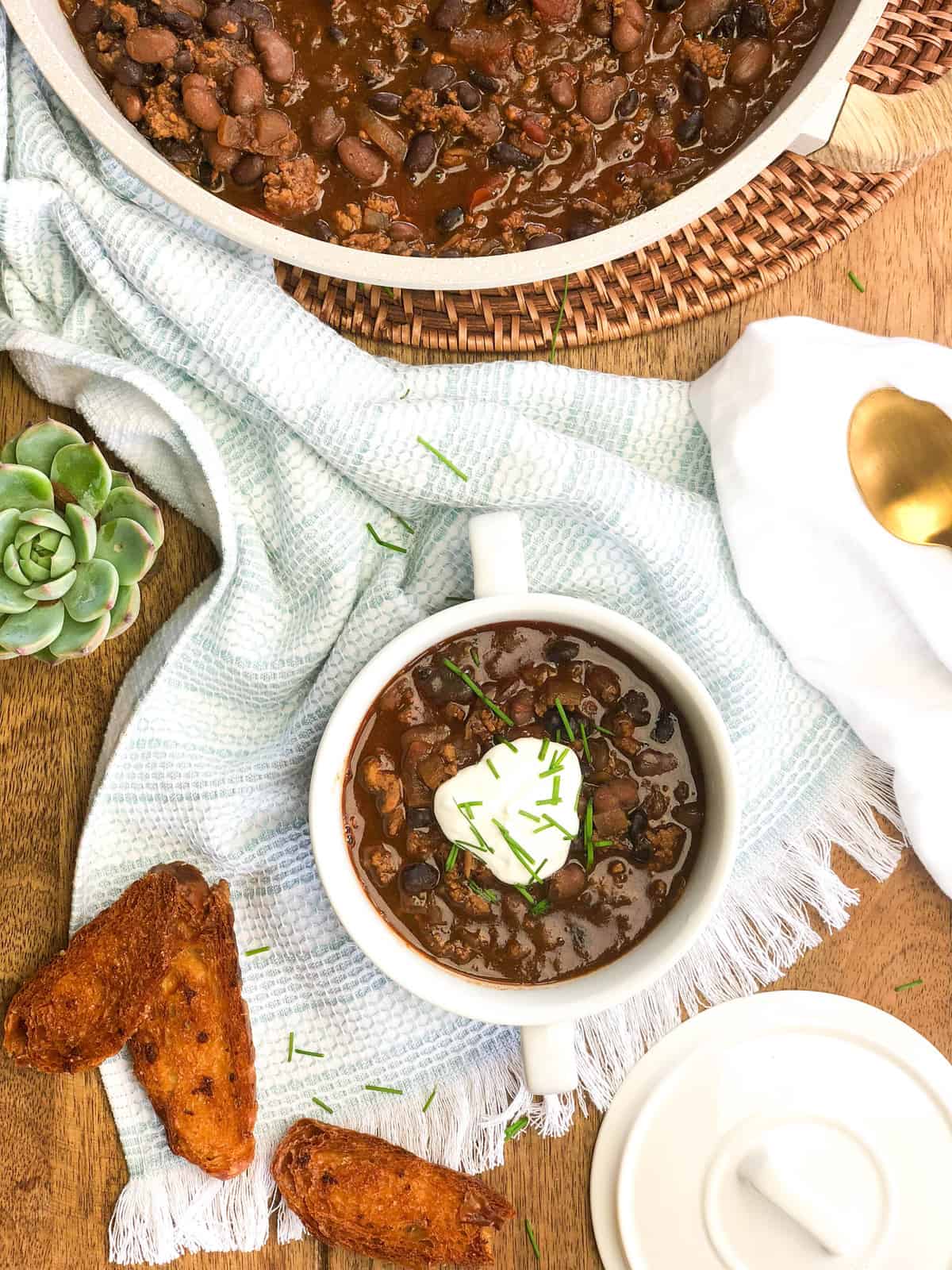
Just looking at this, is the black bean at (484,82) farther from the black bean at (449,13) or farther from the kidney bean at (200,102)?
the kidney bean at (200,102)

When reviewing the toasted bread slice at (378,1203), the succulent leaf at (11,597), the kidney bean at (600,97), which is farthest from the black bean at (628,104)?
the toasted bread slice at (378,1203)

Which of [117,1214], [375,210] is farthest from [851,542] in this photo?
[117,1214]

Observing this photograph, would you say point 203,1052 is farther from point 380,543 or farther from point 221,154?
point 221,154

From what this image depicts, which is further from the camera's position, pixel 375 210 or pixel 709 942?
pixel 709 942

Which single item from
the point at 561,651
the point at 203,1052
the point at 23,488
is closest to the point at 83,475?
the point at 23,488

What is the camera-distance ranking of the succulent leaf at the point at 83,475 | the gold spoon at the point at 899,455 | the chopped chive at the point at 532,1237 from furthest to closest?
the chopped chive at the point at 532,1237
the gold spoon at the point at 899,455
the succulent leaf at the point at 83,475

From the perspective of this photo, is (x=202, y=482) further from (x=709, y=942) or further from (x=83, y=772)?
(x=709, y=942)

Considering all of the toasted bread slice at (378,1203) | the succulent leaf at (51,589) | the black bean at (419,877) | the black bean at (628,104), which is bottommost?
the toasted bread slice at (378,1203)
